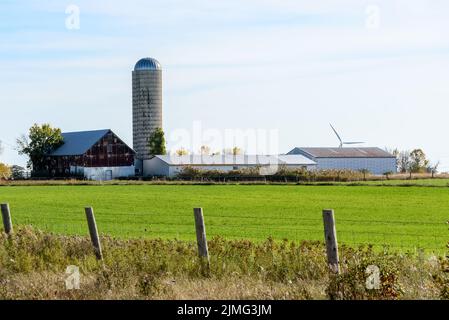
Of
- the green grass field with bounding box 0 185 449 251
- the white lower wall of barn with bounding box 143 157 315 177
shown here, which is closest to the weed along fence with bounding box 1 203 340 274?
the green grass field with bounding box 0 185 449 251

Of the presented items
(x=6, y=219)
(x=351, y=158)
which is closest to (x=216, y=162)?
(x=351, y=158)

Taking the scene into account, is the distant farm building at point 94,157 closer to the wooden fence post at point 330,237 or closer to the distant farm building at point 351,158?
the distant farm building at point 351,158

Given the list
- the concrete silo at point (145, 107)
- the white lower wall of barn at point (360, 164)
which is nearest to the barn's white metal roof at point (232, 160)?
the white lower wall of barn at point (360, 164)

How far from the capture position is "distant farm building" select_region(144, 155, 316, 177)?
10494cm

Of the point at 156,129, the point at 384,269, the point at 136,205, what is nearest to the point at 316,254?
the point at 384,269

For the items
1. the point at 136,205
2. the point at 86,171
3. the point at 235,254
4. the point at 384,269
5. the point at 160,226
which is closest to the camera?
the point at 384,269

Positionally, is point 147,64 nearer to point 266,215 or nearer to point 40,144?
point 40,144

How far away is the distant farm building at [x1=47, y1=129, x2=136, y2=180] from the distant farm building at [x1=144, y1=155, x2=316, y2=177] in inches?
148

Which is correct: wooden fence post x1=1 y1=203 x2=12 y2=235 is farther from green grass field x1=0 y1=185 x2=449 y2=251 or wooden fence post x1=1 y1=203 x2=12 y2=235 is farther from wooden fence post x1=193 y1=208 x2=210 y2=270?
wooden fence post x1=193 y1=208 x2=210 y2=270

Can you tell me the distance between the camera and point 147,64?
123 m

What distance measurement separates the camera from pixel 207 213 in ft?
127

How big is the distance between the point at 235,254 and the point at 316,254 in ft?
5.08
